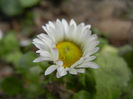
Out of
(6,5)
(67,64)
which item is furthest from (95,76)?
(6,5)

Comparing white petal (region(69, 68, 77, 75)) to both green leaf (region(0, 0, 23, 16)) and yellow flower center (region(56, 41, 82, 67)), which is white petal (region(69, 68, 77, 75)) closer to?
→ yellow flower center (region(56, 41, 82, 67))

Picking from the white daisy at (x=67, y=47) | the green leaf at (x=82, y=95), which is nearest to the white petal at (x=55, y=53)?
the white daisy at (x=67, y=47)

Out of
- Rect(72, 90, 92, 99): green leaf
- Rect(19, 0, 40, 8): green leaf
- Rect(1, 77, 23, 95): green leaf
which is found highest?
Rect(19, 0, 40, 8): green leaf

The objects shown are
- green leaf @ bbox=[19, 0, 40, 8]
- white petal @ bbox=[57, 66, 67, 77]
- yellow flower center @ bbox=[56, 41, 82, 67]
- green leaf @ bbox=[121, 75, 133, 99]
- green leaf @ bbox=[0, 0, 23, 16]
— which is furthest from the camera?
green leaf @ bbox=[0, 0, 23, 16]

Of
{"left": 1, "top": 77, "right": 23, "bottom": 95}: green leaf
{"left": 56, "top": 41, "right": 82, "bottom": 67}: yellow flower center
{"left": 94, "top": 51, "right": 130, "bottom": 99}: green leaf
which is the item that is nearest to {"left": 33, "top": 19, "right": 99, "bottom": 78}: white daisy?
{"left": 56, "top": 41, "right": 82, "bottom": 67}: yellow flower center

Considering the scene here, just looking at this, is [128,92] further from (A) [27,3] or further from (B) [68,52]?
(A) [27,3]

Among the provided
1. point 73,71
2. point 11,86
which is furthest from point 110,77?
point 11,86

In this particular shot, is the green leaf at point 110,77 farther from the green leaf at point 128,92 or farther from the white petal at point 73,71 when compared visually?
the white petal at point 73,71

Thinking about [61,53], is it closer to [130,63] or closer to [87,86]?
[87,86]
